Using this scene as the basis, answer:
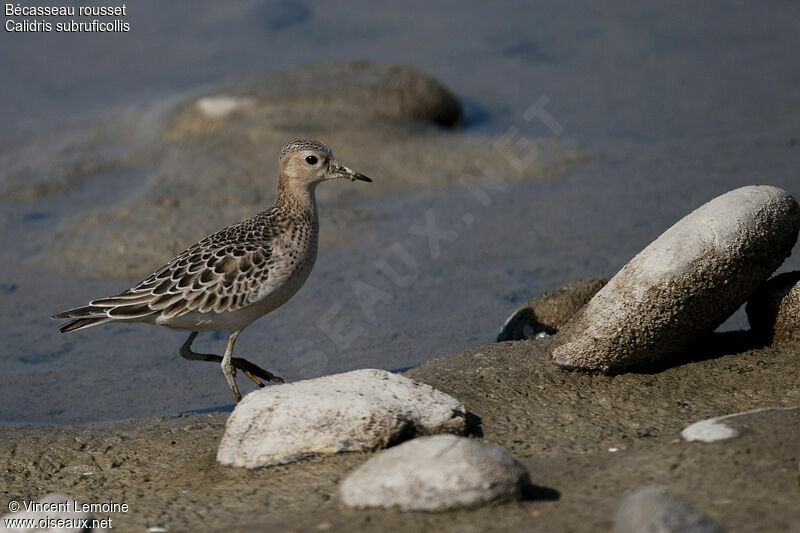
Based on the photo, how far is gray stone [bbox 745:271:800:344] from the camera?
6.56 metres

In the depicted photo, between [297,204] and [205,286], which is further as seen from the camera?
[297,204]

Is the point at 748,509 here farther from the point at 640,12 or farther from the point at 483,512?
the point at 640,12

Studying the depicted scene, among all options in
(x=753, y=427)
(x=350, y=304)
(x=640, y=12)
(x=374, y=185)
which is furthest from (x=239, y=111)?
(x=753, y=427)

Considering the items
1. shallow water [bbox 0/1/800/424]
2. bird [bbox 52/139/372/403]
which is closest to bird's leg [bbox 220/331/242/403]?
bird [bbox 52/139/372/403]

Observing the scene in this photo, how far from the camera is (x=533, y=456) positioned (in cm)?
539

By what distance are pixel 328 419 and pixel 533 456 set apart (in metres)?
1.17

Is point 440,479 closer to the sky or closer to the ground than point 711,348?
closer to the sky

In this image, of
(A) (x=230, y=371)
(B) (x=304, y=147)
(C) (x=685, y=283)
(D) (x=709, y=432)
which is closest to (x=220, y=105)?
(B) (x=304, y=147)

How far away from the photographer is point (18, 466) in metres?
6.19

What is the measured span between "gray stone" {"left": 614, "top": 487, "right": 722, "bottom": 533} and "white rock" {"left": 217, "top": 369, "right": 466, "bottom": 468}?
172 cm

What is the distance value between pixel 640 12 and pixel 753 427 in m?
12.1

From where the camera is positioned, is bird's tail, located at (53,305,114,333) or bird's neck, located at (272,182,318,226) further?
bird's neck, located at (272,182,318,226)

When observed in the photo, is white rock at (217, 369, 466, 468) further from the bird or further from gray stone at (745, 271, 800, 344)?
gray stone at (745, 271, 800, 344)

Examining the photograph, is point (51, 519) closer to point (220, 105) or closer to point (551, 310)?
point (551, 310)
